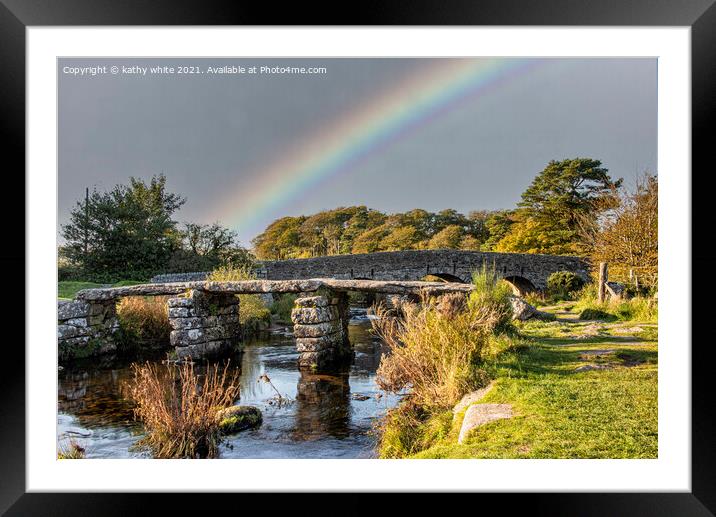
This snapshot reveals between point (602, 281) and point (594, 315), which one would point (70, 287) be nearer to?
point (594, 315)

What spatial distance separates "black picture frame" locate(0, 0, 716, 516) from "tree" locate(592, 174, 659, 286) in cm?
824

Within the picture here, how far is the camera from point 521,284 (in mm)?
21656

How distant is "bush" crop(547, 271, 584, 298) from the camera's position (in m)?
17.8

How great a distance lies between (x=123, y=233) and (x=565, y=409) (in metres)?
18.0

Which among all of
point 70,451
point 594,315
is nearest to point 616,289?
point 594,315

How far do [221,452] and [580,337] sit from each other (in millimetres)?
5963

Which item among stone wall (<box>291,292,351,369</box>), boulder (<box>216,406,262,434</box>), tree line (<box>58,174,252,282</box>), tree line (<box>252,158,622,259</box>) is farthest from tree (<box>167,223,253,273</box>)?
boulder (<box>216,406,262,434</box>)

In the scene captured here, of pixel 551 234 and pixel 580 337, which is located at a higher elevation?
pixel 551 234

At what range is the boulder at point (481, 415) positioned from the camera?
4629mm

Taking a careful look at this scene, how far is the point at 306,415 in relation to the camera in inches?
254

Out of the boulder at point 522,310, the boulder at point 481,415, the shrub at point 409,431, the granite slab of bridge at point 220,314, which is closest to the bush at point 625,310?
the boulder at point 522,310

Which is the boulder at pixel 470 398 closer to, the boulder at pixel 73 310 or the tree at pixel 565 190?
the boulder at pixel 73 310
